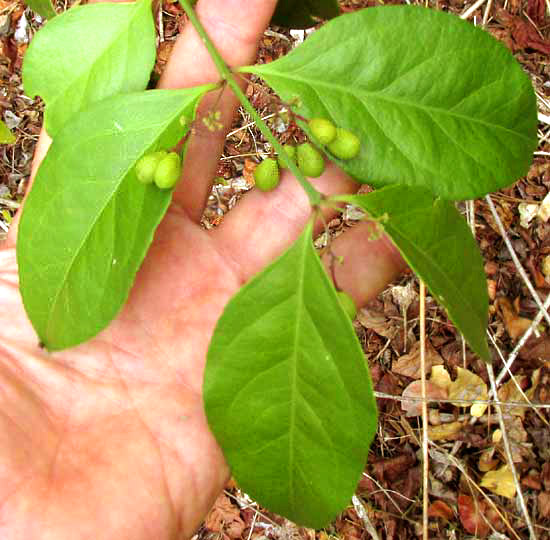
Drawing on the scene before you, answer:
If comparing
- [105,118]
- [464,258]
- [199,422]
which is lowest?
[199,422]

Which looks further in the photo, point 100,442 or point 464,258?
point 100,442

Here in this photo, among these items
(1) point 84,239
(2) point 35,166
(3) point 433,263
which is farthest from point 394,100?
(2) point 35,166

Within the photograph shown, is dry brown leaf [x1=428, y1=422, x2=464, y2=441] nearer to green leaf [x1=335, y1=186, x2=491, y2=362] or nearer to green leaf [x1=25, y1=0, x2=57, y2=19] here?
green leaf [x1=335, y1=186, x2=491, y2=362]

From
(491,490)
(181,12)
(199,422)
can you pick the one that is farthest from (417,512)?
(181,12)

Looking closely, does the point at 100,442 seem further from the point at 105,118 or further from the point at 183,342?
the point at 105,118

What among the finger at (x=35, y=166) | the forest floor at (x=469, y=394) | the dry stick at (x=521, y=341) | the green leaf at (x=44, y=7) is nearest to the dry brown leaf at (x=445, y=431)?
the forest floor at (x=469, y=394)
